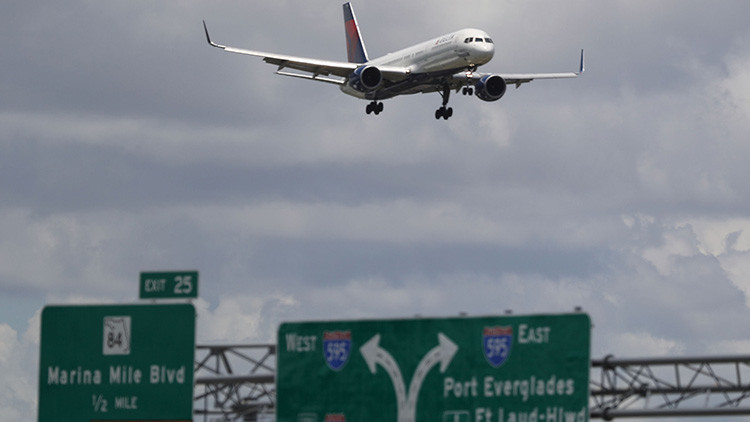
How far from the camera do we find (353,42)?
9825 centimetres

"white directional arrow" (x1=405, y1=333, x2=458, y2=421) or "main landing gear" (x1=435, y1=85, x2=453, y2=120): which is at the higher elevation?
"main landing gear" (x1=435, y1=85, x2=453, y2=120)

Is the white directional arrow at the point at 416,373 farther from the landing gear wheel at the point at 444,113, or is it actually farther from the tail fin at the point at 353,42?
the tail fin at the point at 353,42

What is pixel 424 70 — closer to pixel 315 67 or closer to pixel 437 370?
pixel 315 67

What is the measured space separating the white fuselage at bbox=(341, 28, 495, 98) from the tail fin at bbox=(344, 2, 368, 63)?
21.5 m

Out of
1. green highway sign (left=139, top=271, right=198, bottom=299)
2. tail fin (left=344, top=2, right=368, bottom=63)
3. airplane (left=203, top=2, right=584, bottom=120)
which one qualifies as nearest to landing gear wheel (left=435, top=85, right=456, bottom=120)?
airplane (left=203, top=2, right=584, bottom=120)

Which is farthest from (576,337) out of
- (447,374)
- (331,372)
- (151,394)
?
(151,394)

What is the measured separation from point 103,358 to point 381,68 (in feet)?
136

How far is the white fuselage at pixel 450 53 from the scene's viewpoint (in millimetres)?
69812

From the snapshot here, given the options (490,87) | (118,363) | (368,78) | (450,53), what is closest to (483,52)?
(450,53)

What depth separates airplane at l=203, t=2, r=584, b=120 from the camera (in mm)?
70375

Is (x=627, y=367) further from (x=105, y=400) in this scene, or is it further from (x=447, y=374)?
(x=105, y=400)

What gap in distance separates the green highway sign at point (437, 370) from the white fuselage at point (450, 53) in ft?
134

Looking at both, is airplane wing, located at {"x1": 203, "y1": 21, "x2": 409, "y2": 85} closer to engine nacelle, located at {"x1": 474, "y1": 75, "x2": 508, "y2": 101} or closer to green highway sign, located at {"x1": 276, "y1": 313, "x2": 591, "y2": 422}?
engine nacelle, located at {"x1": 474, "y1": 75, "x2": 508, "y2": 101}

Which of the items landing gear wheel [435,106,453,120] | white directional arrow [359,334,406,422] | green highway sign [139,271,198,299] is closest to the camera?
white directional arrow [359,334,406,422]
